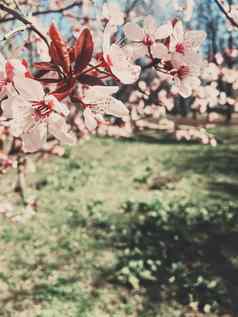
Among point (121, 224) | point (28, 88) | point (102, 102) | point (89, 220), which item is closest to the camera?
point (28, 88)

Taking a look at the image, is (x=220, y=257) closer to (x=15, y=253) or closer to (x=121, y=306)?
(x=121, y=306)

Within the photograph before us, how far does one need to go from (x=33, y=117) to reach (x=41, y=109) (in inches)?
1.1

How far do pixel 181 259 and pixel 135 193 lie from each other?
3247mm

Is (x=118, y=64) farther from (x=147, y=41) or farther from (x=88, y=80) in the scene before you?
(x=147, y=41)

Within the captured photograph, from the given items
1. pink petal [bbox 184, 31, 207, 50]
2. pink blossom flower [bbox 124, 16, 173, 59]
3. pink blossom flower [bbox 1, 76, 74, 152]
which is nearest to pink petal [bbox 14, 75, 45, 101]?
pink blossom flower [bbox 1, 76, 74, 152]

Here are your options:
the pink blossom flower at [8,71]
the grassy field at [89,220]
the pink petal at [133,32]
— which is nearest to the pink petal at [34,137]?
the pink blossom flower at [8,71]

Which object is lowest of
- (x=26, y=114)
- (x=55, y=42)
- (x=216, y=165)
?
(x=216, y=165)

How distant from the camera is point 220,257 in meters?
Result: 5.91

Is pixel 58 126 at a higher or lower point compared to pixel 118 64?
lower

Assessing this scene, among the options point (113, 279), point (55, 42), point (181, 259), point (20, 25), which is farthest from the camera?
point (181, 259)

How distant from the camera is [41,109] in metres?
0.91

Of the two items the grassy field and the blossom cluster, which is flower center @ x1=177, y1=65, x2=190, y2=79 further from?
the grassy field

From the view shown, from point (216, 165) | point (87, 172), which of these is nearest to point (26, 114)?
point (87, 172)

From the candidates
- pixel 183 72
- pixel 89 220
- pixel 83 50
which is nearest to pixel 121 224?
pixel 89 220
